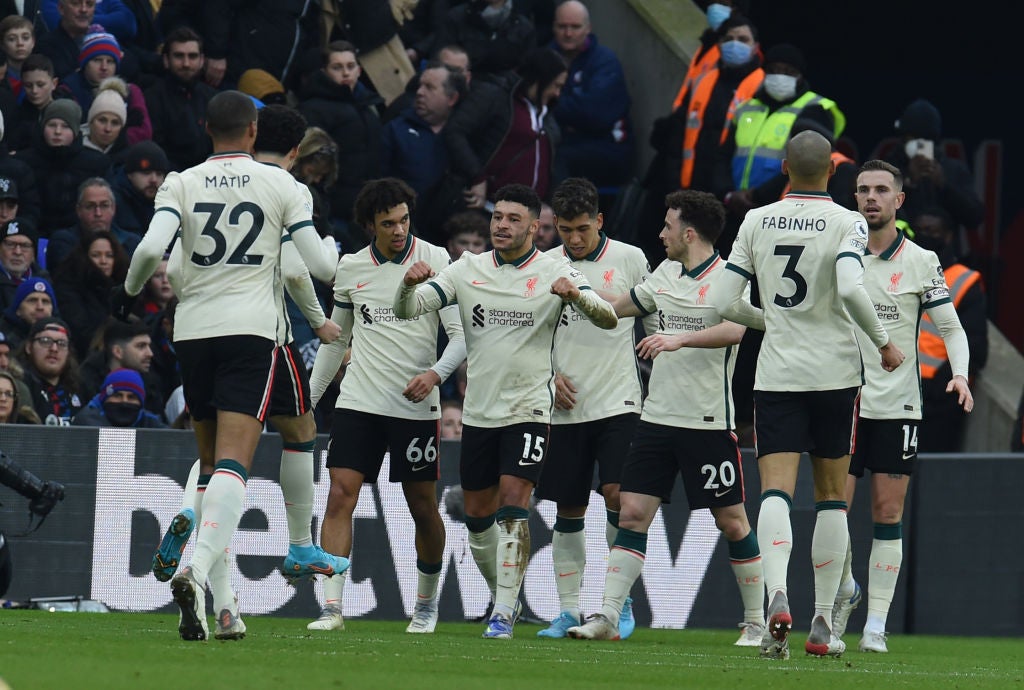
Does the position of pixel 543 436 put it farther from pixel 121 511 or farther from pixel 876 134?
pixel 876 134

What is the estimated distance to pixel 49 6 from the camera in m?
16.3

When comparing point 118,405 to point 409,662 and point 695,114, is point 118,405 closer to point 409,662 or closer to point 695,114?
point 409,662

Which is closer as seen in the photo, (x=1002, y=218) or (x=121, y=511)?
(x=121, y=511)

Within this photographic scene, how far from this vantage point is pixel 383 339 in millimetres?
11398

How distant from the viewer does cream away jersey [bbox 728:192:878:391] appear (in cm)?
979

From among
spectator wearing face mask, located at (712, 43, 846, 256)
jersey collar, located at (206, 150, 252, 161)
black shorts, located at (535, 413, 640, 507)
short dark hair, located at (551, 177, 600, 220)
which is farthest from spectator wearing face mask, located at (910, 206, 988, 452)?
jersey collar, located at (206, 150, 252, 161)

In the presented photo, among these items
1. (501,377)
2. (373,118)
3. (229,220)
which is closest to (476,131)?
(373,118)

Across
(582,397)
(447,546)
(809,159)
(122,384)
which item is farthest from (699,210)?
(122,384)

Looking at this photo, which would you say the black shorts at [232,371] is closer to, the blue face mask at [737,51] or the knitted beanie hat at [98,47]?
the knitted beanie hat at [98,47]

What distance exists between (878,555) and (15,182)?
707 cm

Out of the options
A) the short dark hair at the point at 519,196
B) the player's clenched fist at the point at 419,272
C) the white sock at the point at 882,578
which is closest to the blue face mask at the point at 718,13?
the short dark hair at the point at 519,196

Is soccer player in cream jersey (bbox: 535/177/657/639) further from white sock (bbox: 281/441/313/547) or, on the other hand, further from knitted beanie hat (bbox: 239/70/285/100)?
knitted beanie hat (bbox: 239/70/285/100)

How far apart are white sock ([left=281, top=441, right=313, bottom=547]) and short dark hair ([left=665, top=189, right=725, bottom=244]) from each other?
2.79 metres

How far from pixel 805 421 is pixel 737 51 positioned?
712 centimetres
